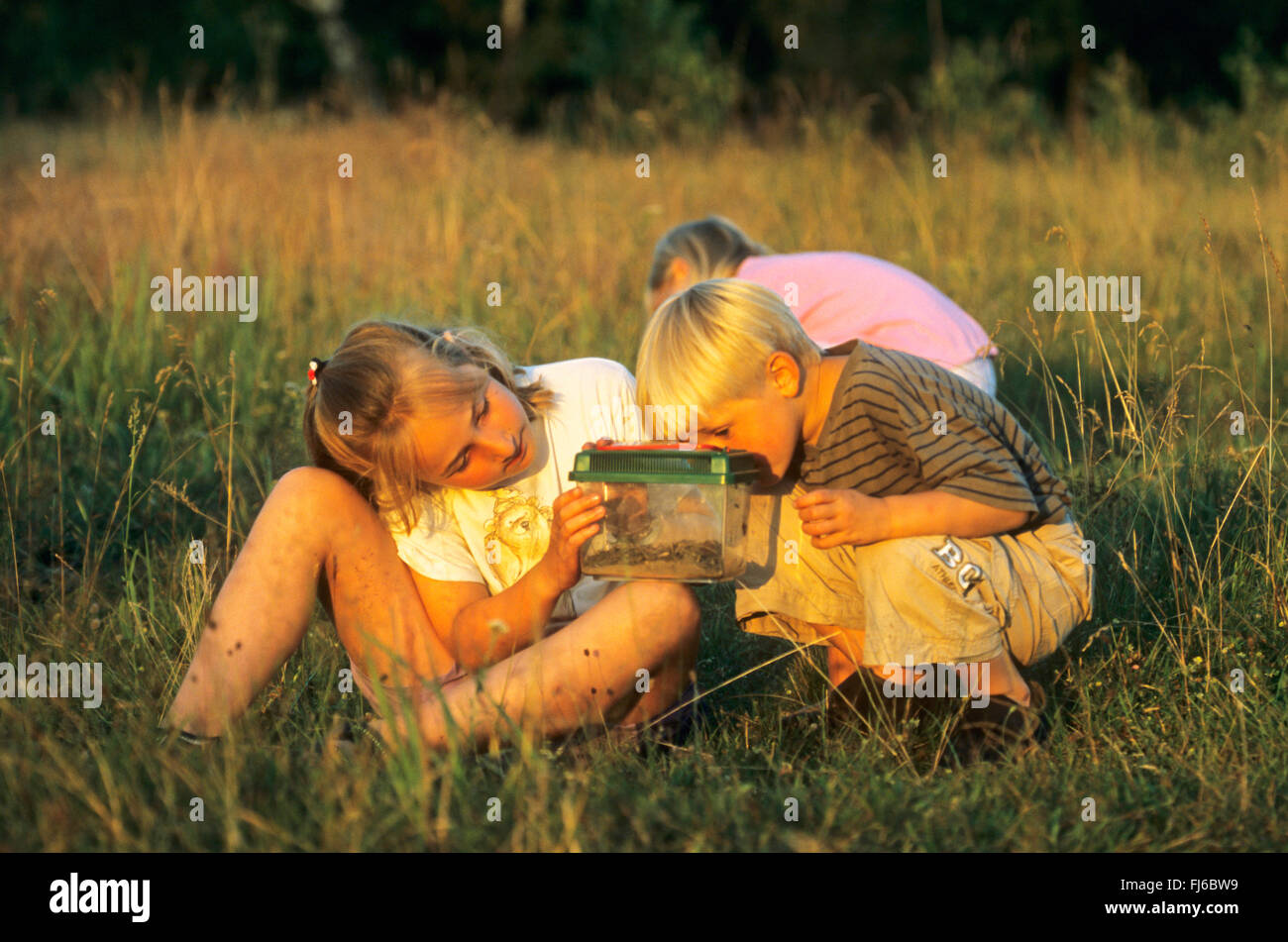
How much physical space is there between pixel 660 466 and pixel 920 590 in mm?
573

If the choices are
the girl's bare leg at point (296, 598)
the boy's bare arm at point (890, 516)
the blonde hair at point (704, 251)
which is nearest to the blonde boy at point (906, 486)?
the boy's bare arm at point (890, 516)

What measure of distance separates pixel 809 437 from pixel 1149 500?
139cm

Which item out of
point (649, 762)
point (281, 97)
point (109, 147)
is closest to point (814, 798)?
point (649, 762)

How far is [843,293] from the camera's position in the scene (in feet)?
13.6

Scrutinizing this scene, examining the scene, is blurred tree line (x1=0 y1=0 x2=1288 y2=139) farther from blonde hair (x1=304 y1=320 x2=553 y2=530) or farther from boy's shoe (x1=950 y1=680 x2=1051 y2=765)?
boy's shoe (x1=950 y1=680 x2=1051 y2=765)

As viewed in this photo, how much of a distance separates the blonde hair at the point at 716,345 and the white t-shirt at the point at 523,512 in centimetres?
30

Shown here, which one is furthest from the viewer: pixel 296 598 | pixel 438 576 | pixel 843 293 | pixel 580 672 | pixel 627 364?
pixel 627 364

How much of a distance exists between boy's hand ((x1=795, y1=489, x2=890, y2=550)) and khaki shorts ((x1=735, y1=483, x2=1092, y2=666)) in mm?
80

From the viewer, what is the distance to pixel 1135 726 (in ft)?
8.38

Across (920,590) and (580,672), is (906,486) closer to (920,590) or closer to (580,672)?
(920,590)

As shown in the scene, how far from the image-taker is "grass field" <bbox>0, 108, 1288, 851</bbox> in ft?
6.78

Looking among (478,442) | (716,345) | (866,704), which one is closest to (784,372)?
(716,345)

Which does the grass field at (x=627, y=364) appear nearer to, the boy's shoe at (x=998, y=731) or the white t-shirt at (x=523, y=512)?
the boy's shoe at (x=998, y=731)

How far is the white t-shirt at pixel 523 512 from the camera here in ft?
8.63
